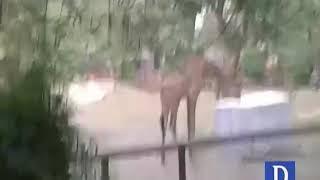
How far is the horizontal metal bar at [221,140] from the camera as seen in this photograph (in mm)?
1160

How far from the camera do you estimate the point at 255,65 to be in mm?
1166

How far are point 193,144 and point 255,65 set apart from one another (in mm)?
171

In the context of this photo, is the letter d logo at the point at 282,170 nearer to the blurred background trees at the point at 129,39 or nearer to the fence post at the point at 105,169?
the blurred background trees at the point at 129,39

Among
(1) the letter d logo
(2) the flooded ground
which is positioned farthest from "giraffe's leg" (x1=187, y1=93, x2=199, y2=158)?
(1) the letter d logo

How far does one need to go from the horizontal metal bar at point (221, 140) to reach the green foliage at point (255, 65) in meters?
0.10

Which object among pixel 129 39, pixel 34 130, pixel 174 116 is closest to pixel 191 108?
pixel 174 116

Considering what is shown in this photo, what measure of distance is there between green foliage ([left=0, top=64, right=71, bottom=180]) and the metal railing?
69 mm

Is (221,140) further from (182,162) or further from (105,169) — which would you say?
(105,169)

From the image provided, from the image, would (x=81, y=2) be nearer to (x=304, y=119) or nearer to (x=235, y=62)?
(x=235, y=62)

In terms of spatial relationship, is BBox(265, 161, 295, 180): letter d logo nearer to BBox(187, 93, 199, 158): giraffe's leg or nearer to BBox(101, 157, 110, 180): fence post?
BBox(187, 93, 199, 158): giraffe's leg

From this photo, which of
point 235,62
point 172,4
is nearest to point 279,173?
A: point 235,62

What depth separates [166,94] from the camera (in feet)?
3.85

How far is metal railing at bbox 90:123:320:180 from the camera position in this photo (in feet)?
3.81

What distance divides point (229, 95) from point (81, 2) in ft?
0.98
